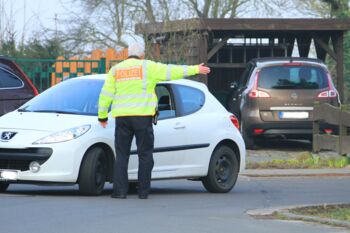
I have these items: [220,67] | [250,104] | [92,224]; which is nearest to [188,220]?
[92,224]

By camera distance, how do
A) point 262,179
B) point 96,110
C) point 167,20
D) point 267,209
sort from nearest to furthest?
1. point 267,209
2. point 96,110
3. point 262,179
4. point 167,20

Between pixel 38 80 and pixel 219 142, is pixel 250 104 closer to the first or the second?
pixel 38 80

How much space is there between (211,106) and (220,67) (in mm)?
12895

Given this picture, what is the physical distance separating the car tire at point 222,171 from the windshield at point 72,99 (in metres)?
1.82

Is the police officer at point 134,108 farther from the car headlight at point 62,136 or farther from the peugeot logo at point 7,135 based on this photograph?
the peugeot logo at point 7,135

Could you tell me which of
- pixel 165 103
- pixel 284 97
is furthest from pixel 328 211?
pixel 284 97

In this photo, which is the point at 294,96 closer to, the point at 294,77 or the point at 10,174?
the point at 294,77

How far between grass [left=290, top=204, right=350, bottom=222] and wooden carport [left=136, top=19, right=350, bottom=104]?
11.8 m

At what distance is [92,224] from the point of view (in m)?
9.38

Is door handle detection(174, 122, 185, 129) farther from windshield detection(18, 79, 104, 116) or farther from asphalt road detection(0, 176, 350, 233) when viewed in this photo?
windshield detection(18, 79, 104, 116)

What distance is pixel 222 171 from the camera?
44.0ft

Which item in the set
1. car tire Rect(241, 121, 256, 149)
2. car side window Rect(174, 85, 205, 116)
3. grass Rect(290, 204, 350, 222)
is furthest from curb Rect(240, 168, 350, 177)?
grass Rect(290, 204, 350, 222)

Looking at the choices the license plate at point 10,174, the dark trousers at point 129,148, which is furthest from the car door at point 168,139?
the license plate at point 10,174

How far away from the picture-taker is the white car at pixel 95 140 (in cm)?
1158
